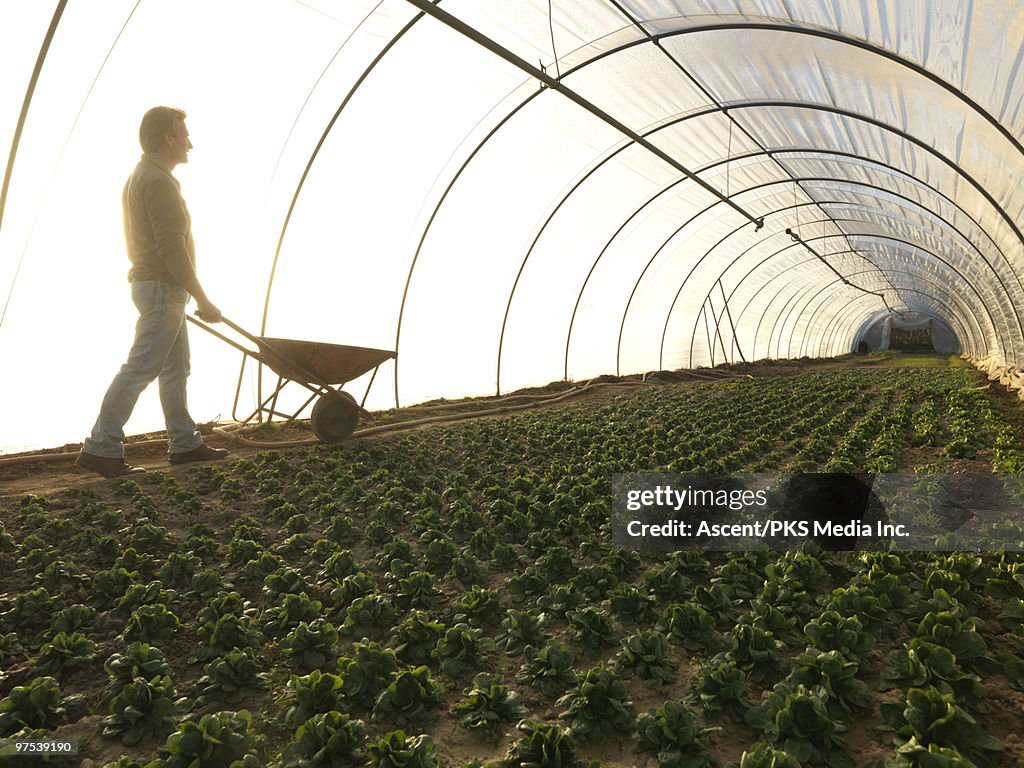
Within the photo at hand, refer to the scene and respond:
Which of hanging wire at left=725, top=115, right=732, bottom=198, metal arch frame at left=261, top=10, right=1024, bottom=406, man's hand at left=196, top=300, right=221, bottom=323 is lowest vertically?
man's hand at left=196, top=300, right=221, bottom=323

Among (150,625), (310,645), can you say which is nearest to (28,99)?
(150,625)

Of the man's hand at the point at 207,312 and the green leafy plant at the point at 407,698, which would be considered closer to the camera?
the green leafy plant at the point at 407,698

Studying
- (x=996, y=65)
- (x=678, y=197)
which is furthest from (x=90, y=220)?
(x=678, y=197)

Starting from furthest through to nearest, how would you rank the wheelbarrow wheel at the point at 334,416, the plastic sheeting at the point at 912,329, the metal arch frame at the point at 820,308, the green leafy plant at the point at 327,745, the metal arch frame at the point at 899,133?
1. the plastic sheeting at the point at 912,329
2. the metal arch frame at the point at 820,308
3. the metal arch frame at the point at 899,133
4. the wheelbarrow wheel at the point at 334,416
5. the green leafy plant at the point at 327,745

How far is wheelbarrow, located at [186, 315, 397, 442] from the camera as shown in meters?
7.95

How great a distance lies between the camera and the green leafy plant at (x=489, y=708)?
3033mm

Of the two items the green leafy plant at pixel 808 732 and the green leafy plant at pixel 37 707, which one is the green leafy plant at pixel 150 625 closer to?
the green leafy plant at pixel 37 707

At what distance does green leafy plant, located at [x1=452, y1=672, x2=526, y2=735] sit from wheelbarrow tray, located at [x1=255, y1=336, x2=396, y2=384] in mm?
5603

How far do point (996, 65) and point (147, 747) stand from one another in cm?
1015

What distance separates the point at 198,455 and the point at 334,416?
1.87m

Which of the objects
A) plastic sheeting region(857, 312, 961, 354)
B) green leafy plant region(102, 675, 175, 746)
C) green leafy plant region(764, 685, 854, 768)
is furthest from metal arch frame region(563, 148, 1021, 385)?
plastic sheeting region(857, 312, 961, 354)

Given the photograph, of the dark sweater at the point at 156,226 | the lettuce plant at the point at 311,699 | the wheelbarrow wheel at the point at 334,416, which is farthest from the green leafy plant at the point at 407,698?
the wheelbarrow wheel at the point at 334,416

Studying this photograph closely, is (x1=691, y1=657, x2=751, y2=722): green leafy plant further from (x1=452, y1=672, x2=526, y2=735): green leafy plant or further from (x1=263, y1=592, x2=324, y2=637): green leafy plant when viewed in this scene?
(x1=263, y1=592, x2=324, y2=637): green leafy plant

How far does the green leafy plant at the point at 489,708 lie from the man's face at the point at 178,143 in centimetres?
607
